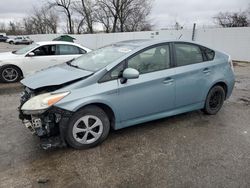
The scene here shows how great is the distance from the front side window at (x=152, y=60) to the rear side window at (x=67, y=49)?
5.13m

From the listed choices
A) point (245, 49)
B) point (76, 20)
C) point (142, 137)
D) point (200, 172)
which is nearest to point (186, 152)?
point (200, 172)

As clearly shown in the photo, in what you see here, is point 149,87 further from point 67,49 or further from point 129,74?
point 67,49

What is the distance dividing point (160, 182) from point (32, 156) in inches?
68.4

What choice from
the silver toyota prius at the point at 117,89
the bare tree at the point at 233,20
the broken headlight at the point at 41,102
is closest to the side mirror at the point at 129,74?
the silver toyota prius at the point at 117,89

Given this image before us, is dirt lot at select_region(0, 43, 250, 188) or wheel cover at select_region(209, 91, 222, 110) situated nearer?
dirt lot at select_region(0, 43, 250, 188)

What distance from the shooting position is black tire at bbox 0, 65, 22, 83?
784 centimetres

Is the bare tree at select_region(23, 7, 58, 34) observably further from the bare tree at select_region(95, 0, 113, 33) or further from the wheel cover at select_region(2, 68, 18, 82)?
the wheel cover at select_region(2, 68, 18, 82)

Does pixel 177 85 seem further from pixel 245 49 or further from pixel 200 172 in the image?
pixel 245 49

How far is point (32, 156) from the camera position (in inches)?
131

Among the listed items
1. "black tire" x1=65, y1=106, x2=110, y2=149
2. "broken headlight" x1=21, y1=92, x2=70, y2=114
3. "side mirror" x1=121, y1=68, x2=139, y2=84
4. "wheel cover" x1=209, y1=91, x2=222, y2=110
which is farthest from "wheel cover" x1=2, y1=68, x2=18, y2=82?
"wheel cover" x1=209, y1=91, x2=222, y2=110

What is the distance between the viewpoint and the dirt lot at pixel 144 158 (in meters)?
2.82

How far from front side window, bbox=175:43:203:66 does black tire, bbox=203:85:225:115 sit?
0.69 meters

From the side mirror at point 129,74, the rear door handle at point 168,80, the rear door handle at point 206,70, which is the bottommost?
the rear door handle at point 168,80

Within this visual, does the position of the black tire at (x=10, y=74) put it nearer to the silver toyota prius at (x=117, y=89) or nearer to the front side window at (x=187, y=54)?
the silver toyota prius at (x=117, y=89)
